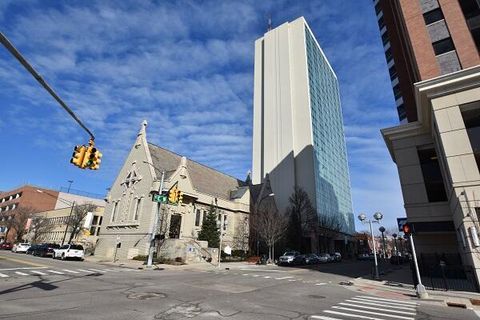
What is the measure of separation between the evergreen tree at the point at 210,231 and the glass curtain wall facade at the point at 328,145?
40173 mm

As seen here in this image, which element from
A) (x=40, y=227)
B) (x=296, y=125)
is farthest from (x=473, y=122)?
(x=40, y=227)

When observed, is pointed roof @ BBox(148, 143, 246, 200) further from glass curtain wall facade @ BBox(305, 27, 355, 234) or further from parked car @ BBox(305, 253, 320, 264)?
glass curtain wall facade @ BBox(305, 27, 355, 234)

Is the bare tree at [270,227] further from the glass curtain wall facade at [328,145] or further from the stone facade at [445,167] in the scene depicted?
the glass curtain wall facade at [328,145]

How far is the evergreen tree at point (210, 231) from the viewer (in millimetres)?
42969

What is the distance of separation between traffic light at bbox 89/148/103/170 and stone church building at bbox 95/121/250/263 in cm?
2186

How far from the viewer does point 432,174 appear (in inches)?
1090

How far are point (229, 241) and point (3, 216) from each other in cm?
9530

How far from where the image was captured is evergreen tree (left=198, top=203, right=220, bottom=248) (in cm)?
4297

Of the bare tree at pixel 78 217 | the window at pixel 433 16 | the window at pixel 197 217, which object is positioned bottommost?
the window at pixel 197 217

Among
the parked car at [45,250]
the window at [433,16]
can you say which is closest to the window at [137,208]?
the parked car at [45,250]

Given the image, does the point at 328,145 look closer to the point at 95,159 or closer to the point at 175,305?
the point at 95,159

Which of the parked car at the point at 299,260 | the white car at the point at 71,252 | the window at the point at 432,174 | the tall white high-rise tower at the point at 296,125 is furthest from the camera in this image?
the tall white high-rise tower at the point at 296,125

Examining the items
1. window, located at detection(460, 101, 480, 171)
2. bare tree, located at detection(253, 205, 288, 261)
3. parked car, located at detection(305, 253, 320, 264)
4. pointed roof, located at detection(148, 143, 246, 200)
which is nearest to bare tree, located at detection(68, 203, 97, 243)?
pointed roof, located at detection(148, 143, 246, 200)

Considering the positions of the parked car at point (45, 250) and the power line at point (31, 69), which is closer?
the power line at point (31, 69)
